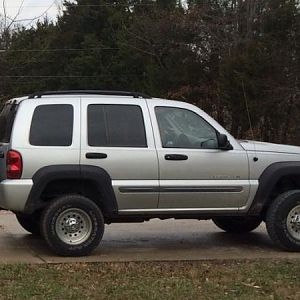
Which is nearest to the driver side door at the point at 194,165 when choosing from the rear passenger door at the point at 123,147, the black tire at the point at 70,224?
the rear passenger door at the point at 123,147

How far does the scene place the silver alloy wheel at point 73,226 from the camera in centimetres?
759

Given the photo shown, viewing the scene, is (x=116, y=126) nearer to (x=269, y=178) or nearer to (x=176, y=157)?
(x=176, y=157)

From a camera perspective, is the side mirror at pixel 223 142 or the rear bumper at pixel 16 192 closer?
the rear bumper at pixel 16 192

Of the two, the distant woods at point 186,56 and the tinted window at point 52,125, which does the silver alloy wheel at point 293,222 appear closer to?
the tinted window at point 52,125

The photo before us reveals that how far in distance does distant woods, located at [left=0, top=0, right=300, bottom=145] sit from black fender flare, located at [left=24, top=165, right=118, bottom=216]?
20.8 metres

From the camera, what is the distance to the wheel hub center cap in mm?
7613

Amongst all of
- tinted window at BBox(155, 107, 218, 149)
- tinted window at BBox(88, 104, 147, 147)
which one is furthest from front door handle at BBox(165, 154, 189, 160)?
tinted window at BBox(88, 104, 147, 147)

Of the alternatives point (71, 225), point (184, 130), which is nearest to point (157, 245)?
point (71, 225)

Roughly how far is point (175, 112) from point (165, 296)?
9.34ft

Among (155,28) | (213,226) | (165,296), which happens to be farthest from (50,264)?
(155,28)

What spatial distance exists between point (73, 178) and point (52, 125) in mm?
668

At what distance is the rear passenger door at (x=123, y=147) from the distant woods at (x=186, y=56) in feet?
67.1

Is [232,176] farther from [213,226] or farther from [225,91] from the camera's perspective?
[225,91]

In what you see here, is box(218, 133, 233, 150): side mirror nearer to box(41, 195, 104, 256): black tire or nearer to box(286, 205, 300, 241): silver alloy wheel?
box(286, 205, 300, 241): silver alloy wheel
